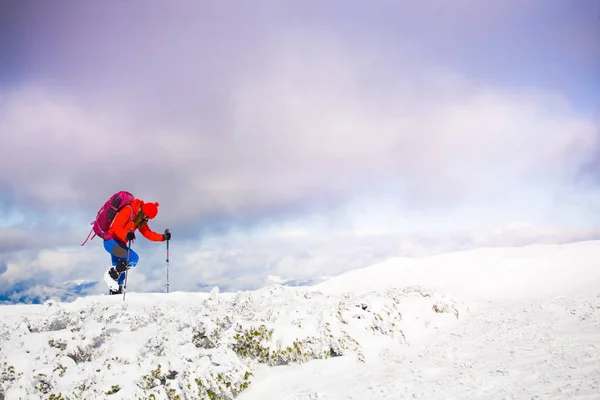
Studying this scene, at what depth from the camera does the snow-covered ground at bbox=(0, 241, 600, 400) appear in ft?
17.4

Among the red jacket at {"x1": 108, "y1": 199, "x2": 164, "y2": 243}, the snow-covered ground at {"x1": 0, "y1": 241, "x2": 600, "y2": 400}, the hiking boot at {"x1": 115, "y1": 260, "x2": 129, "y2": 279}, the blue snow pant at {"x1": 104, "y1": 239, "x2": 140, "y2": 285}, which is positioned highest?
the red jacket at {"x1": 108, "y1": 199, "x2": 164, "y2": 243}

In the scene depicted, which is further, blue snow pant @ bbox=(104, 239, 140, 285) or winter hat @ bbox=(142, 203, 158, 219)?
winter hat @ bbox=(142, 203, 158, 219)

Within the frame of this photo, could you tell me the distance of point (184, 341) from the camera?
271 inches

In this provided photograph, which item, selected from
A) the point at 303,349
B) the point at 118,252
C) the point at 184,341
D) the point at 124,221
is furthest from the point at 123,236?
the point at 303,349

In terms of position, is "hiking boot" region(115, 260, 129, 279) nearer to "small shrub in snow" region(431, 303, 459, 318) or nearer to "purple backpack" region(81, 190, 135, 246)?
"purple backpack" region(81, 190, 135, 246)

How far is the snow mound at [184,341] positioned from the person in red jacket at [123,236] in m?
2.00

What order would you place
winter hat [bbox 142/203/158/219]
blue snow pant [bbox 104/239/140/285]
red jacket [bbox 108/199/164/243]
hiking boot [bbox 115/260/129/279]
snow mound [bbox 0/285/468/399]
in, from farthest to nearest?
winter hat [bbox 142/203/158/219] → blue snow pant [bbox 104/239/140/285] → red jacket [bbox 108/199/164/243] → hiking boot [bbox 115/260/129/279] → snow mound [bbox 0/285/468/399]

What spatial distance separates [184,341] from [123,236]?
6524 millimetres

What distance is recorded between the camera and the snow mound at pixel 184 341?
5441 millimetres

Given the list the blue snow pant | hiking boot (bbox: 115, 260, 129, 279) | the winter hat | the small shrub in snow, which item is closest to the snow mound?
the small shrub in snow

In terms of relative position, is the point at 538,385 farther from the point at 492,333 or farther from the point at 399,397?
the point at 492,333

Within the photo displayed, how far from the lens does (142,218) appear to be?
1271 centimetres

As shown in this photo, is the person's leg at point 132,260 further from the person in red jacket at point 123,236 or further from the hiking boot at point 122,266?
the hiking boot at point 122,266

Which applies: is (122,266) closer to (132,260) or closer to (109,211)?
(132,260)
